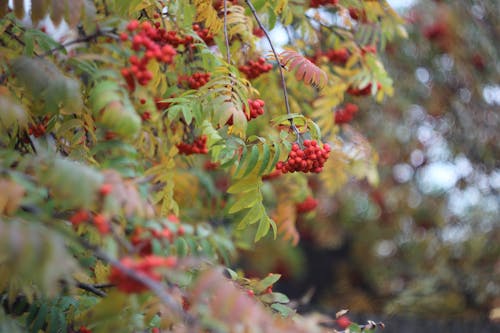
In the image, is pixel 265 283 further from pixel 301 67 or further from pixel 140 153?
pixel 140 153

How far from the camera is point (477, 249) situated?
24.8 feet

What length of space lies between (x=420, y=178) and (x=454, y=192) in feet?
1.65

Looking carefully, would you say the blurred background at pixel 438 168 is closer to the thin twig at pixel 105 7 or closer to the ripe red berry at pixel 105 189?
the thin twig at pixel 105 7

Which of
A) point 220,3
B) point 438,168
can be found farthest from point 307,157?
point 438,168

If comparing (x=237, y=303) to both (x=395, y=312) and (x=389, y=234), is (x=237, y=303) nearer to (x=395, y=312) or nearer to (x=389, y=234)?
(x=395, y=312)

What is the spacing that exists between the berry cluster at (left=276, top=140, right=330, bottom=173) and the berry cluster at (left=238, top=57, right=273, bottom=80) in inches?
29.7

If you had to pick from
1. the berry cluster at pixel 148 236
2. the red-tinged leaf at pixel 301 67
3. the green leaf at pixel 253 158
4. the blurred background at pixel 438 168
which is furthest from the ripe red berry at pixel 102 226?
the blurred background at pixel 438 168

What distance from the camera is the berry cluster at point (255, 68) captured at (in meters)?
3.12

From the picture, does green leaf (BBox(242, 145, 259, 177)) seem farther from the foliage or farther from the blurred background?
the blurred background

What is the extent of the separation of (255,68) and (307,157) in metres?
0.83

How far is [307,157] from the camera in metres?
2.45

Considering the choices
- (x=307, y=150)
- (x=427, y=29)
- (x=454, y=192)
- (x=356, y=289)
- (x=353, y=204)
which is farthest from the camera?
(x=356, y=289)

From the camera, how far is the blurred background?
7.52 meters

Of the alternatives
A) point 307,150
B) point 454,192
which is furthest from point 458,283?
point 307,150
